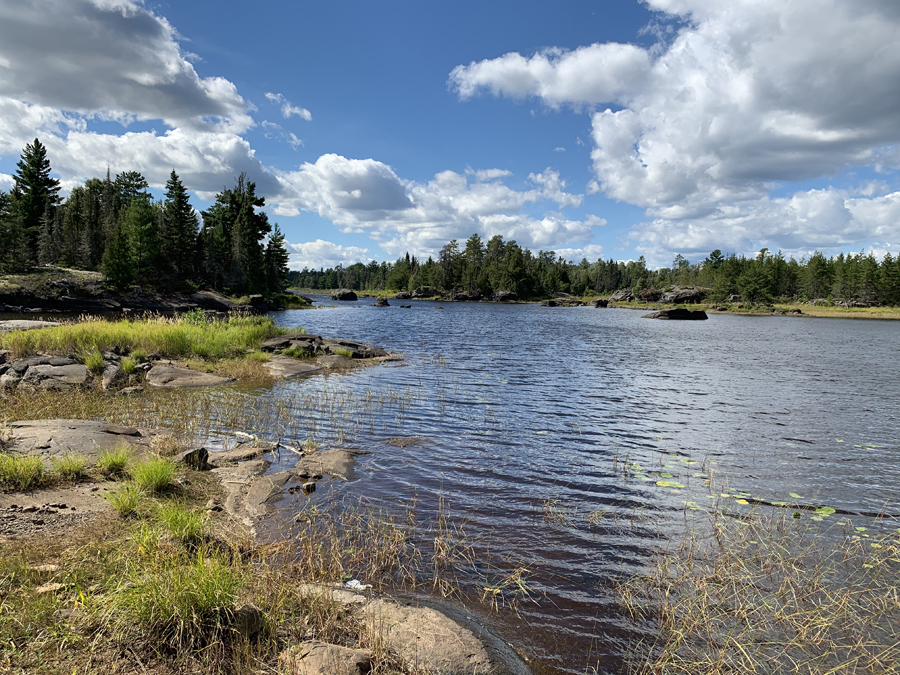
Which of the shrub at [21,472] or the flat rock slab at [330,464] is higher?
the shrub at [21,472]

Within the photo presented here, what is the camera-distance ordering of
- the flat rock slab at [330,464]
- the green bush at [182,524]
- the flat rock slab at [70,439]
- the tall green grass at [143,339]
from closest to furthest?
the green bush at [182,524] < the flat rock slab at [70,439] < the flat rock slab at [330,464] < the tall green grass at [143,339]

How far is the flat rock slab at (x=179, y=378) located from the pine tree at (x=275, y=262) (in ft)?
285

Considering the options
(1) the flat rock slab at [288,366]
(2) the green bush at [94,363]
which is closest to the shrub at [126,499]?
(2) the green bush at [94,363]

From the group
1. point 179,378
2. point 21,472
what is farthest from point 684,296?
point 21,472

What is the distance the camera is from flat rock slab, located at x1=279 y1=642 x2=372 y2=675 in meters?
4.12

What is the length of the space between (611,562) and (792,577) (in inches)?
100

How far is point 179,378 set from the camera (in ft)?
64.4

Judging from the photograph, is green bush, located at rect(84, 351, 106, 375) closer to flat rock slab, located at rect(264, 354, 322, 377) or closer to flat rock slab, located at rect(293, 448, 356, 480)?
flat rock slab, located at rect(264, 354, 322, 377)

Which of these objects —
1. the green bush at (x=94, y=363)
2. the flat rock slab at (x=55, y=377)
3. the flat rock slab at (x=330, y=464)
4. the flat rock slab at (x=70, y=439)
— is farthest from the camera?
the green bush at (x=94, y=363)

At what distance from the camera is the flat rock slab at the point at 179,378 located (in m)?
19.1

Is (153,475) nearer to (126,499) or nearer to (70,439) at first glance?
(126,499)

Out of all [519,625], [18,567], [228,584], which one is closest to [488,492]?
[519,625]

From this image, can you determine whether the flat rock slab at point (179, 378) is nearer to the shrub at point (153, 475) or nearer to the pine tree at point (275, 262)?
the shrub at point (153, 475)

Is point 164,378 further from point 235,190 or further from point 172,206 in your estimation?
point 235,190
